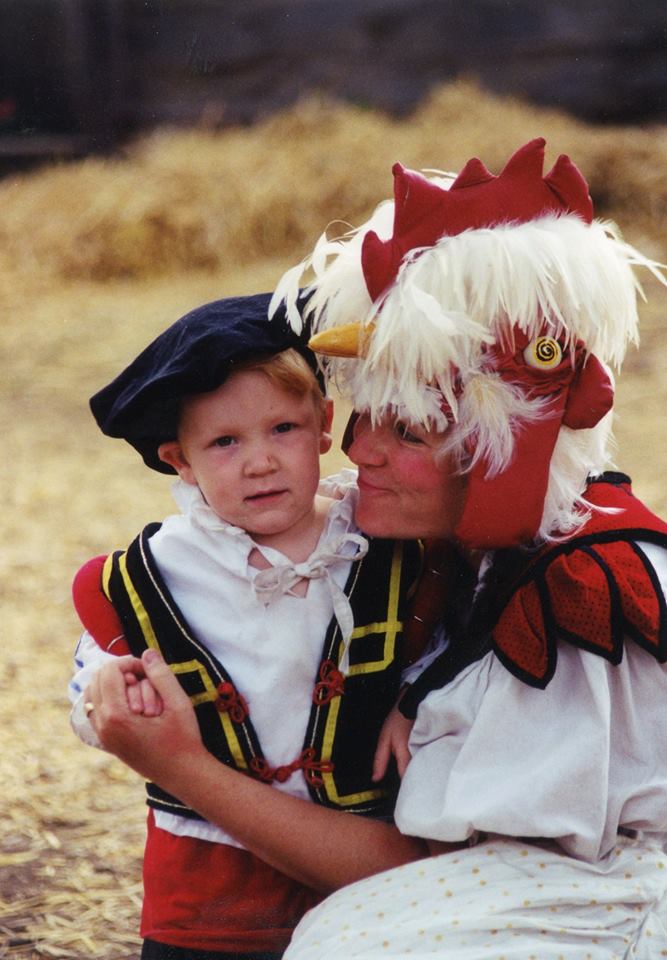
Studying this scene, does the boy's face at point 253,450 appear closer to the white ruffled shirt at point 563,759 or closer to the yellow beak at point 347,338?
the yellow beak at point 347,338

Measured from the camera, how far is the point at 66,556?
4.12m

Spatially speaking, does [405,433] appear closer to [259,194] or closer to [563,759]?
[563,759]

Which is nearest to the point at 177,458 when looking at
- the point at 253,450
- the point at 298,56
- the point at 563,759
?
the point at 253,450

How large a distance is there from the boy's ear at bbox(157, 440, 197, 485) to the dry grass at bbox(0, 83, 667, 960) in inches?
45.1

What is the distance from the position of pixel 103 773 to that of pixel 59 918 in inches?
21.9

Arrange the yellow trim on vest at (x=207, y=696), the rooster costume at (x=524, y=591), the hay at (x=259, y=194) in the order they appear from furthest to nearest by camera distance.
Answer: the hay at (x=259, y=194), the yellow trim on vest at (x=207, y=696), the rooster costume at (x=524, y=591)

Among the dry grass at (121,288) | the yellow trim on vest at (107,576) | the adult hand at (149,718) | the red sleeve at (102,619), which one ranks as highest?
the yellow trim on vest at (107,576)

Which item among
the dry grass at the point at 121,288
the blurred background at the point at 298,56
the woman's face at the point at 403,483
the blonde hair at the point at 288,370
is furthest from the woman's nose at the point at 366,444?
the blurred background at the point at 298,56

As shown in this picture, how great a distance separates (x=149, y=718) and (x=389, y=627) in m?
0.35

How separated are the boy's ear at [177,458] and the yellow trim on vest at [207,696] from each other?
261 mm

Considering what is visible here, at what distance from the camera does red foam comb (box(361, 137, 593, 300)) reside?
1593 mm

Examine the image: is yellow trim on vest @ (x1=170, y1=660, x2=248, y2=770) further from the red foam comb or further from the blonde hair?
the red foam comb

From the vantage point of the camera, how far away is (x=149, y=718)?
1698mm

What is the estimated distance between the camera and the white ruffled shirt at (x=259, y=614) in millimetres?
1759
